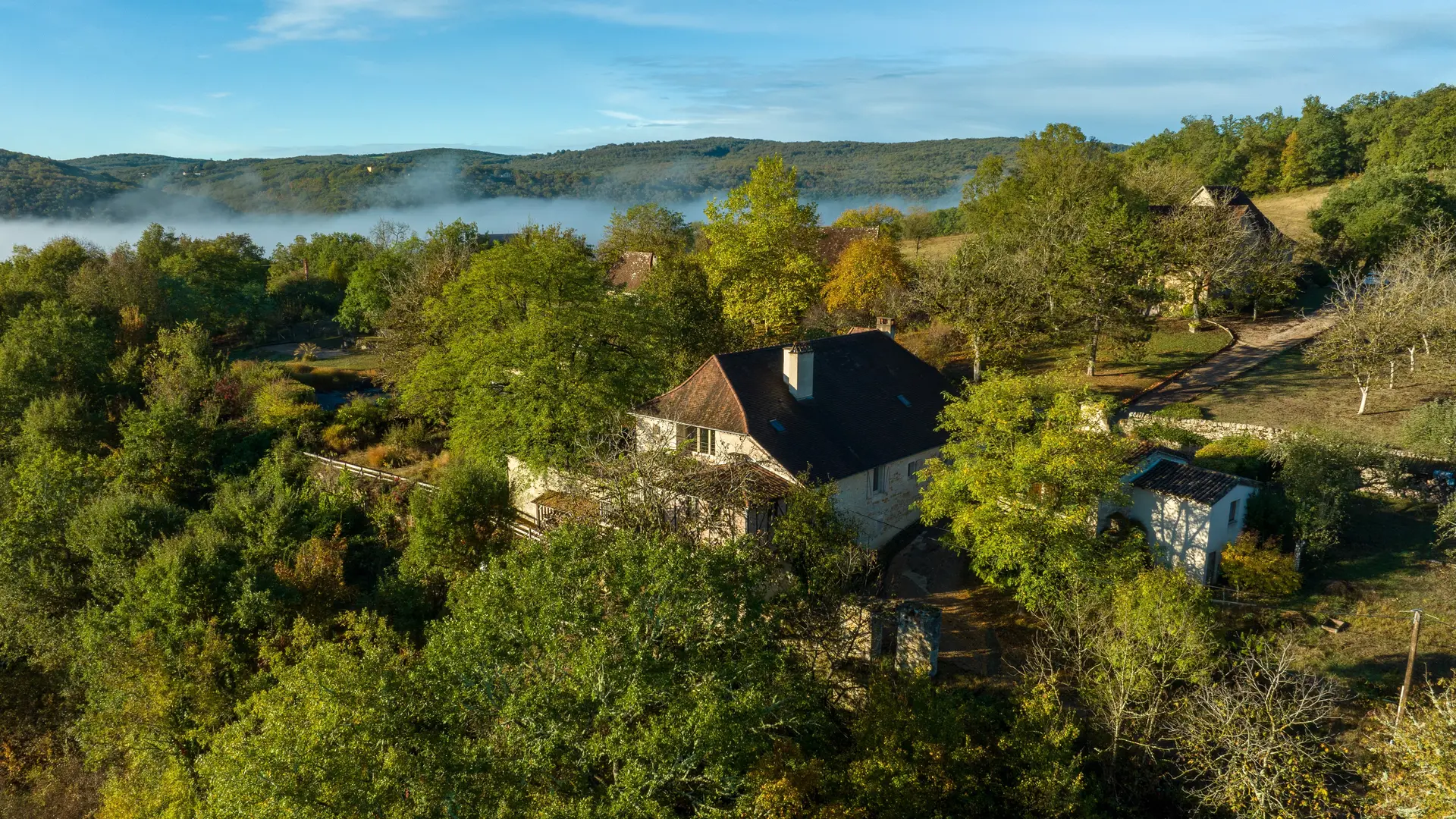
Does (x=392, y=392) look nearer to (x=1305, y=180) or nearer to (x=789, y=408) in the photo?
(x=789, y=408)

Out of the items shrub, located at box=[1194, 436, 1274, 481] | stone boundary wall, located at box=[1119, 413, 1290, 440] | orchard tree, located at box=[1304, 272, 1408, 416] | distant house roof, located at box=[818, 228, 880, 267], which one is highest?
distant house roof, located at box=[818, 228, 880, 267]

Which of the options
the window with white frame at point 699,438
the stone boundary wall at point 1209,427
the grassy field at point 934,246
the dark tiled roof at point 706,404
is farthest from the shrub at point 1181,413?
the grassy field at point 934,246

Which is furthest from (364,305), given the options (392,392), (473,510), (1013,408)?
(1013,408)

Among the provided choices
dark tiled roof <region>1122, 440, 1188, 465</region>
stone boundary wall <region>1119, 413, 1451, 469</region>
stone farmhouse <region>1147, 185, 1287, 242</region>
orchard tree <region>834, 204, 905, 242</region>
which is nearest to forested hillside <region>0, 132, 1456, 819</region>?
dark tiled roof <region>1122, 440, 1188, 465</region>

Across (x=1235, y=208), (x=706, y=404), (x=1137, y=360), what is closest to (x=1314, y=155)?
(x=1235, y=208)

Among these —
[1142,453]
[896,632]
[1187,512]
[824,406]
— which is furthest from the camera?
[824,406]

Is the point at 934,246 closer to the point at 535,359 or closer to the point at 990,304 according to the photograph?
the point at 990,304

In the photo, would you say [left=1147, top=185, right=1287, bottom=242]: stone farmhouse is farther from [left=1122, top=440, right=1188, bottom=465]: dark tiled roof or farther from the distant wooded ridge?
the distant wooded ridge
